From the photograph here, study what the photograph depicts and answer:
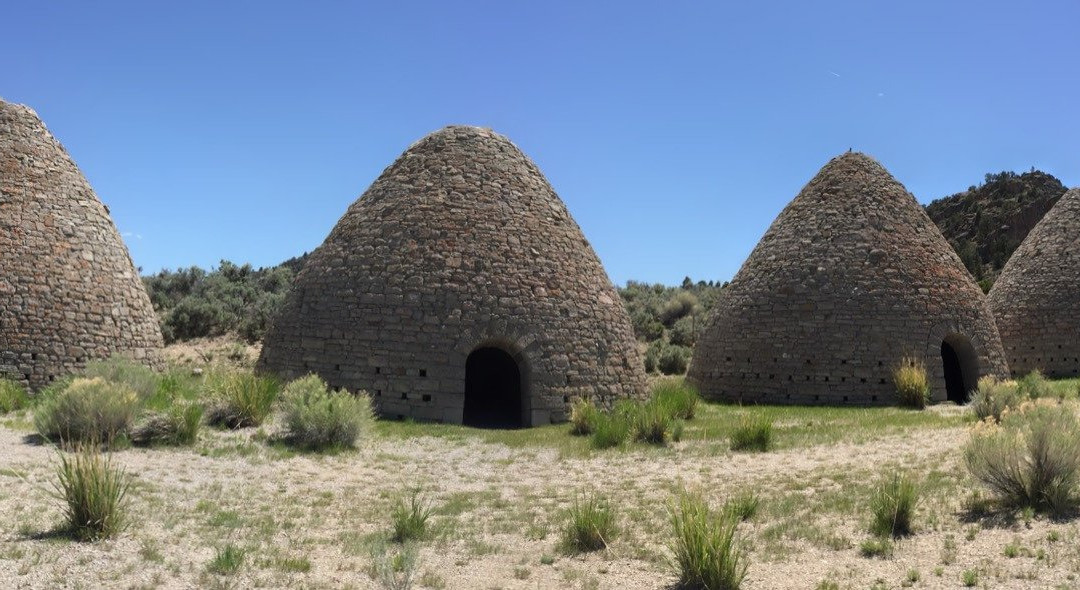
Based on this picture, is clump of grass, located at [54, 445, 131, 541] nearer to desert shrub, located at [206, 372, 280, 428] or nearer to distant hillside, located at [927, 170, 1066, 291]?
desert shrub, located at [206, 372, 280, 428]

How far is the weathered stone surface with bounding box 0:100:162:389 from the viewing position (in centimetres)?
1291

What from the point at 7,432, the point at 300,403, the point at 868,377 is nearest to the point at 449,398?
the point at 300,403

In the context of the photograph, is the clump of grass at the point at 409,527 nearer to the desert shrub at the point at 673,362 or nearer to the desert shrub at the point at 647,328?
the desert shrub at the point at 673,362

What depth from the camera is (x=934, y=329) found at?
15.8 meters

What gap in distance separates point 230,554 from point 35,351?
377 inches

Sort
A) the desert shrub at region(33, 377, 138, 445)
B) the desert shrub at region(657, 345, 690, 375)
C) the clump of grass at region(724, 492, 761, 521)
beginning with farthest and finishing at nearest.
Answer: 1. the desert shrub at region(657, 345, 690, 375)
2. the desert shrub at region(33, 377, 138, 445)
3. the clump of grass at region(724, 492, 761, 521)

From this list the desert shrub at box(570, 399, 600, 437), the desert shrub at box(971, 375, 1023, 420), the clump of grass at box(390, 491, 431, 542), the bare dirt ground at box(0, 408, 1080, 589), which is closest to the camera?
the bare dirt ground at box(0, 408, 1080, 589)

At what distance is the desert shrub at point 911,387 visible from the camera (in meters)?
14.7

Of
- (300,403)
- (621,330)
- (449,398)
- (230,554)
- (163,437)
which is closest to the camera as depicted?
(230,554)

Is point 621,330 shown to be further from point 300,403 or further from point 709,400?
point 300,403

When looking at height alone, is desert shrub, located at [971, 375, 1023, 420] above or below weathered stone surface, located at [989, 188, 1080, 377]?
below

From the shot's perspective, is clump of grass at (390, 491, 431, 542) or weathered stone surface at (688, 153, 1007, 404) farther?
weathered stone surface at (688, 153, 1007, 404)

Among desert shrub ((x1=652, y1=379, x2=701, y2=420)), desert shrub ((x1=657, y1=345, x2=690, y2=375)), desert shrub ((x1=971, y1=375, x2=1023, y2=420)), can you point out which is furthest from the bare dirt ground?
desert shrub ((x1=657, y1=345, x2=690, y2=375))

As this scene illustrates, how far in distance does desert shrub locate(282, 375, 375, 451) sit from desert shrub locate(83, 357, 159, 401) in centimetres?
242
